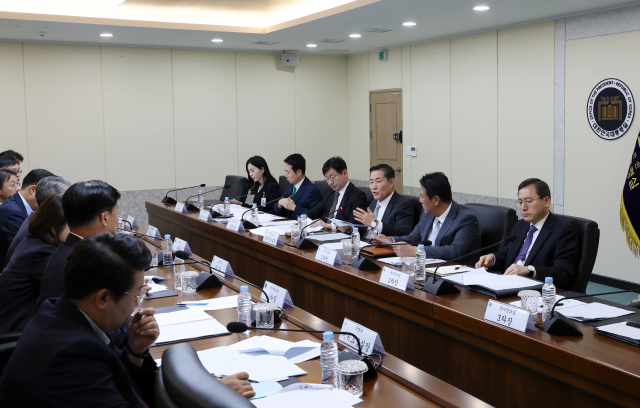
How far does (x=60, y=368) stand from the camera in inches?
51.4

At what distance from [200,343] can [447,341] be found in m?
1.05

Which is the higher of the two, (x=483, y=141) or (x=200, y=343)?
(x=483, y=141)

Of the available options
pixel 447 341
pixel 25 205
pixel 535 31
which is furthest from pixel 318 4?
pixel 447 341

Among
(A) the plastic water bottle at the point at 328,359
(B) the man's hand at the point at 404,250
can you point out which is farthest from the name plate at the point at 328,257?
(A) the plastic water bottle at the point at 328,359

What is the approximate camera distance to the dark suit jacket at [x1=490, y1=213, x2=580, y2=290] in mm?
2953

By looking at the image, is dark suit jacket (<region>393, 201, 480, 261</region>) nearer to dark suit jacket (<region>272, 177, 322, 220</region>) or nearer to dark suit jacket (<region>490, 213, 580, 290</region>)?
dark suit jacket (<region>490, 213, 580, 290</region>)

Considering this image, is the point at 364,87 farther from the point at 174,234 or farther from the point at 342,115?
the point at 174,234

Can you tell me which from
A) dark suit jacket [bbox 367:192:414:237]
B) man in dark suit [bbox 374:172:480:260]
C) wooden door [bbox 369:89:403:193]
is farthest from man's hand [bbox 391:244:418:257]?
wooden door [bbox 369:89:403:193]

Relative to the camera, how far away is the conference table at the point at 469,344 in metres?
1.86

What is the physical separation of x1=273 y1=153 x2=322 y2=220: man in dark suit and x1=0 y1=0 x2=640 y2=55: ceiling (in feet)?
4.64

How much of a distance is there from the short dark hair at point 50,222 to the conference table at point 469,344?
141 centimetres

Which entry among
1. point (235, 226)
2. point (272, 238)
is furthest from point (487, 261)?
point (235, 226)

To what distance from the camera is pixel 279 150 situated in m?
8.34

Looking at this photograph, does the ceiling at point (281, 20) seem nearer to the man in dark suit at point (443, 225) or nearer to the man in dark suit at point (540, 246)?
the man in dark suit at point (443, 225)
